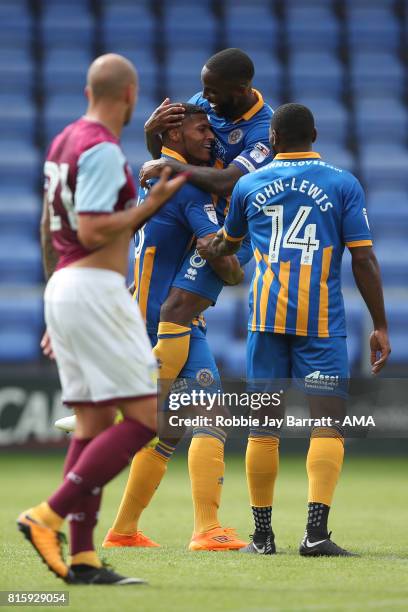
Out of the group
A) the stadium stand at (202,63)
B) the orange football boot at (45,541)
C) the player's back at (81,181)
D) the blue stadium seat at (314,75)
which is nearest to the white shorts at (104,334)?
the player's back at (81,181)

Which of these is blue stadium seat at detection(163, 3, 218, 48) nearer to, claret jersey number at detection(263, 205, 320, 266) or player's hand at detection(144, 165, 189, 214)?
claret jersey number at detection(263, 205, 320, 266)

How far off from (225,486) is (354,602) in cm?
546

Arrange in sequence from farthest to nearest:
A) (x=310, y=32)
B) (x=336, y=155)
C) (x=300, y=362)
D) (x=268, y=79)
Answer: (x=310, y=32)
(x=268, y=79)
(x=336, y=155)
(x=300, y=362)

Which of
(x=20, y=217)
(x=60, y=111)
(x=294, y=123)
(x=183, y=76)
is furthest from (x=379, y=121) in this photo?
(x=294, y=123)

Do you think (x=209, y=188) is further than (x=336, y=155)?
No

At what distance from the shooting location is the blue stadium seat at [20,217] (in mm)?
12961

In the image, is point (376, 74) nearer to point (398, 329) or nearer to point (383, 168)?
point (383, 168)

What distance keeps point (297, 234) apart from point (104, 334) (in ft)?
4.96

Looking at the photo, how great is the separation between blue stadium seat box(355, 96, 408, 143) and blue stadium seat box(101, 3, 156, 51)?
2.80 meters

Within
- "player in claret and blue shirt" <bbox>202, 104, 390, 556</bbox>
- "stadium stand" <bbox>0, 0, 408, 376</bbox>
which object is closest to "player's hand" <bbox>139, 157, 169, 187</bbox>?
"player in claret and blue shirt" <bbox>202, 104, 390, 556</bbox>

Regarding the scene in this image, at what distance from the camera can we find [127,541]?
19.3 feet

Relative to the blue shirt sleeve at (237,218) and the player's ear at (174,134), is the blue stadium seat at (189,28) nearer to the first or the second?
the player's ear at (174,134)

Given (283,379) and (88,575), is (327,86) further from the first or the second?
(88,575)

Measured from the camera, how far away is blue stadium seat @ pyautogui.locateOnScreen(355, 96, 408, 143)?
14.9 m
